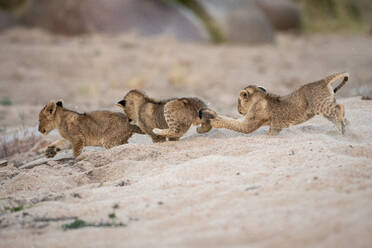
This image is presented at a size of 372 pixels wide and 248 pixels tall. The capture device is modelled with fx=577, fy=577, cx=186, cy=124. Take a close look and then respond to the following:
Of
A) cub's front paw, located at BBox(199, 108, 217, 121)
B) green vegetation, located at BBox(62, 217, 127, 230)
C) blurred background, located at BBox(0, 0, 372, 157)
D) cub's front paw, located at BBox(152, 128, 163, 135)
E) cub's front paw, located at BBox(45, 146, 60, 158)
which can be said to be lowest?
green vegetation, located at BBox(62, 217, 127, 230)

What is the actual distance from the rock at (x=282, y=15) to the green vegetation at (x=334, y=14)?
3.24ft

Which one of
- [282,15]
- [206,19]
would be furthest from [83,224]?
[282,15]

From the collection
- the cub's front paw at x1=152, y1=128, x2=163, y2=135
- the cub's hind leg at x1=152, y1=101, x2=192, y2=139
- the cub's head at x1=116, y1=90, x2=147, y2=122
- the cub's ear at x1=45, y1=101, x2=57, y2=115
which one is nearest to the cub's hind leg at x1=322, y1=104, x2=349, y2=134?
the cub's hind leg at x1=152, y1=101, x2=192, y2=139

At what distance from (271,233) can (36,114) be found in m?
7.54

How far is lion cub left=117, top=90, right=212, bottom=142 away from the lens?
6422mm

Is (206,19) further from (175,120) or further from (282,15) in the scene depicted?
(175,120)

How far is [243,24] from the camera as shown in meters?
19.0

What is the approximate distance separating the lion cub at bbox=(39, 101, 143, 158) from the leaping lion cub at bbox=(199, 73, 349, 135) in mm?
1057

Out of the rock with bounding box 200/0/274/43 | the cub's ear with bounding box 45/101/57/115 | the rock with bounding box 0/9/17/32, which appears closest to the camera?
the cub's ear with bounding box 45/101/57/115

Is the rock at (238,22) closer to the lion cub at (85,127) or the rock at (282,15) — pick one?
the rock at (282,15)

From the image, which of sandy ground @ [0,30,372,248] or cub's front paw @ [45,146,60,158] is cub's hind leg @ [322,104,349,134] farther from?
cub's front paw @ [45,146,60,158]

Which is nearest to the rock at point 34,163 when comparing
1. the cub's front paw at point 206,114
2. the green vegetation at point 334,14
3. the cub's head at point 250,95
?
the cub's front paw at point 206,114

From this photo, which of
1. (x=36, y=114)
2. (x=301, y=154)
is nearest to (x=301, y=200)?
(x=301, y=154)

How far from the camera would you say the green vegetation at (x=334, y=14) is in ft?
79.6
